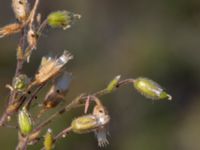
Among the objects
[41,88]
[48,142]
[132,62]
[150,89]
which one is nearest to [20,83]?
[41,88]

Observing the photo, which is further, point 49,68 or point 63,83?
point 63,83

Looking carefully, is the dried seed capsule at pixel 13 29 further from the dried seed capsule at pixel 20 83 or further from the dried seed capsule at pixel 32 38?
the dried seed capsule at pixel 20 83

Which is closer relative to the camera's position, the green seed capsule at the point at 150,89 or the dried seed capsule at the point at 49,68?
the dried seed capsule at the point at 49,68

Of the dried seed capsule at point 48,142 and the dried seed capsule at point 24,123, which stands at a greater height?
the dried seed capsule at point 24,123

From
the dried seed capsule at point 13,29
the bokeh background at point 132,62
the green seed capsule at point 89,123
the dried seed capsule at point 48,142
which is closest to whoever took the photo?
the dried seed capsule at point 48,142

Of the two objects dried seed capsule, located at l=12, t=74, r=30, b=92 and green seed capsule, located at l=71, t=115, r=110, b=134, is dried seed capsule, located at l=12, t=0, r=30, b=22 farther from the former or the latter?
green seed capsule, located at l=71, t=115, r=110, b=134

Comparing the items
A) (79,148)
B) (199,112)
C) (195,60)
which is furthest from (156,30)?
(79,148)

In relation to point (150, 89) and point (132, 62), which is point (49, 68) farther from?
point (132, 62)

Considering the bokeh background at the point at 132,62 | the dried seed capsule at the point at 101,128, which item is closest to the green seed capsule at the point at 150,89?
the dried seed capsule at the point at 101,128

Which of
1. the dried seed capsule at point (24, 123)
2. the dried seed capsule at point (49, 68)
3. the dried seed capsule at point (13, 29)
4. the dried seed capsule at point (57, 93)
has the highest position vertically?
the dried seed capsule at point (13, 29)
